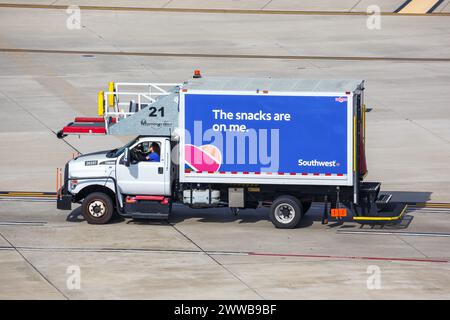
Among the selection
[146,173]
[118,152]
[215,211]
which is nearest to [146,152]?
[146,173]

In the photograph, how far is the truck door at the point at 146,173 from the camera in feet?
85.7

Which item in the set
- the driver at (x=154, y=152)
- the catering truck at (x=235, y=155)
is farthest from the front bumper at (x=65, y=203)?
the driver at (x=154, y=152)

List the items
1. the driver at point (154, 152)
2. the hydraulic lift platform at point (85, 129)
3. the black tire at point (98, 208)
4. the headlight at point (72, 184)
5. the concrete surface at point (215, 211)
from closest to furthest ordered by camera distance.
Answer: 1. the concrete surface at point (215, 211)
2. the driver at point (154, 152)
3. the black tire at point (98, 208)
4. the headlight at point (72, 184)
5. the hydraulic lift platform at point (85, 129)

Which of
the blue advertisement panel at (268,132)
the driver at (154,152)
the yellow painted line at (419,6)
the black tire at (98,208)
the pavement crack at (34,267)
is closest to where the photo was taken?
the pavement crack at (34,267)

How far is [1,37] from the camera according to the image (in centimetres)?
5612

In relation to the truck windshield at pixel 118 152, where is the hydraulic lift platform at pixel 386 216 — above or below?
below

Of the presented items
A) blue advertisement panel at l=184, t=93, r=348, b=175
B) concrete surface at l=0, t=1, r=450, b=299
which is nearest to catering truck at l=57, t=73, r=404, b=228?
blue advertisement panel at l=184, t=93, r=348, b=175

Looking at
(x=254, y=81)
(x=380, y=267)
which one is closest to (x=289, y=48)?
(x=254, y=81)

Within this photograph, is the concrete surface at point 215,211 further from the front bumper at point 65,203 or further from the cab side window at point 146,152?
the cab side window at point 146,152

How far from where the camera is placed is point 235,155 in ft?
84.2

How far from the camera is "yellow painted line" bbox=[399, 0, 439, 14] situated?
205ft

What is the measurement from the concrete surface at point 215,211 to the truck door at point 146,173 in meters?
1.01

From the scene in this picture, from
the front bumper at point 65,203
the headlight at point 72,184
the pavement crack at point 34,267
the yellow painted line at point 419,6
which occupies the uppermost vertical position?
the yellow painted line at point 419,6
